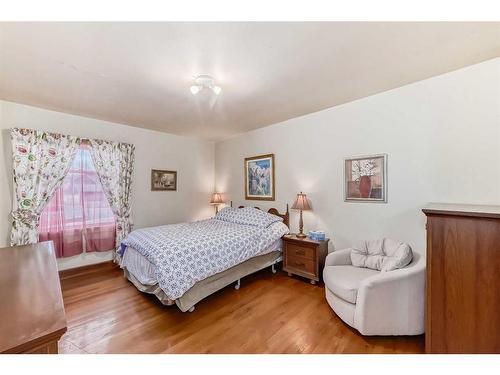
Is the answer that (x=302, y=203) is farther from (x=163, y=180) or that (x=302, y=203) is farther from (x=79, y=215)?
(x=79, y=215)

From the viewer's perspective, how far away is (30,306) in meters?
0.86

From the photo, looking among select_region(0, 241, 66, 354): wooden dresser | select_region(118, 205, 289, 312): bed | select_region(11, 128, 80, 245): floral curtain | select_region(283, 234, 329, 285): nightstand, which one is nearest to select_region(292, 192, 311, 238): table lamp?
select_region(283, 234, 329, 285): nightstand

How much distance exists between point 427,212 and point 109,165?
3.92 m

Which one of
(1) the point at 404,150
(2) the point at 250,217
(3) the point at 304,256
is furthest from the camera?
(2) the point at 250,217

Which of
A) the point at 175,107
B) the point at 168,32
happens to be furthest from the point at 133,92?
the point at 168,32

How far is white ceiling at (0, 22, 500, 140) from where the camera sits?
146 centimetres

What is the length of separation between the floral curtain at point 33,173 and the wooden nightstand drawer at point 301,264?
3345mm

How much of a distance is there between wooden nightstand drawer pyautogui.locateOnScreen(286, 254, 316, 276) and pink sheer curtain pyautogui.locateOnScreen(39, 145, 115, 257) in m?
2.83

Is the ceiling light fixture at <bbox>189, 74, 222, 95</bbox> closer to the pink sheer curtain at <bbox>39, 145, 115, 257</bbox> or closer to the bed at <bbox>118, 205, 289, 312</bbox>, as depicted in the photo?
the bed at <bbox>118, 205, 289, 312</bbox>

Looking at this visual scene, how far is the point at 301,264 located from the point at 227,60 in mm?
2578

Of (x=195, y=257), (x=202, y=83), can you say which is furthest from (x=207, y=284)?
(x=202, y=83)
